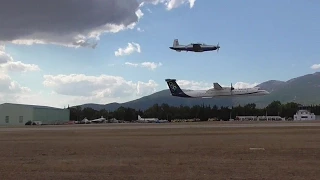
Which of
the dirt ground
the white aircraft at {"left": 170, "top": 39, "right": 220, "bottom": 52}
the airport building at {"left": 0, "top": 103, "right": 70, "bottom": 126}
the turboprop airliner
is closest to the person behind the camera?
the dirt ground

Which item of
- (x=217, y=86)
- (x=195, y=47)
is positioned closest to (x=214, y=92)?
(x=217, y=86)

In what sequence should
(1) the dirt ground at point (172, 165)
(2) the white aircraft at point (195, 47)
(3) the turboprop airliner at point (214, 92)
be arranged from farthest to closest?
(3) the turboprop airliner at point (214, 92)
(2) the white aircraft at point (195, 47)
(1) the dirt ground at point (172, 165)

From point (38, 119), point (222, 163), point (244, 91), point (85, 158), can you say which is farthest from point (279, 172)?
point (38, 119)

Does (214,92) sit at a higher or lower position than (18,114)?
higher

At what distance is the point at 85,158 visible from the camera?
22.8 m

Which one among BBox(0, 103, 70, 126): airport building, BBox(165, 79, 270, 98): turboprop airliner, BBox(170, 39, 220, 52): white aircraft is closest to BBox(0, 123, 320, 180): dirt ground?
BBox(170, 39, 220, 52): white aircraft

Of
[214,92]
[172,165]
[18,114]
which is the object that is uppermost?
[214,92]

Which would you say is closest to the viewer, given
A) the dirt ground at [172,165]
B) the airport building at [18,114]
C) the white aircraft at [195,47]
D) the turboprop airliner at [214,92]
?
the dirt ground at [172,165]

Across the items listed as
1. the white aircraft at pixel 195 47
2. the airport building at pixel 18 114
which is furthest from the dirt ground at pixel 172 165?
the airport building at pixel 18 114

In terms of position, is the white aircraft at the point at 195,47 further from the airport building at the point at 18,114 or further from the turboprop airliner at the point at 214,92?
the airport building at the point at 18,114

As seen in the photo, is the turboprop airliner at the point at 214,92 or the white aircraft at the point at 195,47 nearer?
the white aircraft at the point at 195,47

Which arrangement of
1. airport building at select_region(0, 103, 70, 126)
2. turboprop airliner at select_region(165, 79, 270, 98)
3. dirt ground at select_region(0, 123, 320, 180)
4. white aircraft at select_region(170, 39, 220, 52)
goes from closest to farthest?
dirt ground at select_region(0, 123, 320, 180)
white aircraft at select_region(170, 39, 220, 52)
turboprop airliner at select_region(165, 79, 270, 98)
airport building at select_region(0, 103, 70, 126)

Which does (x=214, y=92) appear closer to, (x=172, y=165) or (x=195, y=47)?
(x=195, y=47)

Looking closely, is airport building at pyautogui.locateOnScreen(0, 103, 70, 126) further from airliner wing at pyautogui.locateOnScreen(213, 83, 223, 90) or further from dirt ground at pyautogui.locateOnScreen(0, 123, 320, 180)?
dirt ground at pyautogui.locateOnScreen(0, 123, 320, 180)
